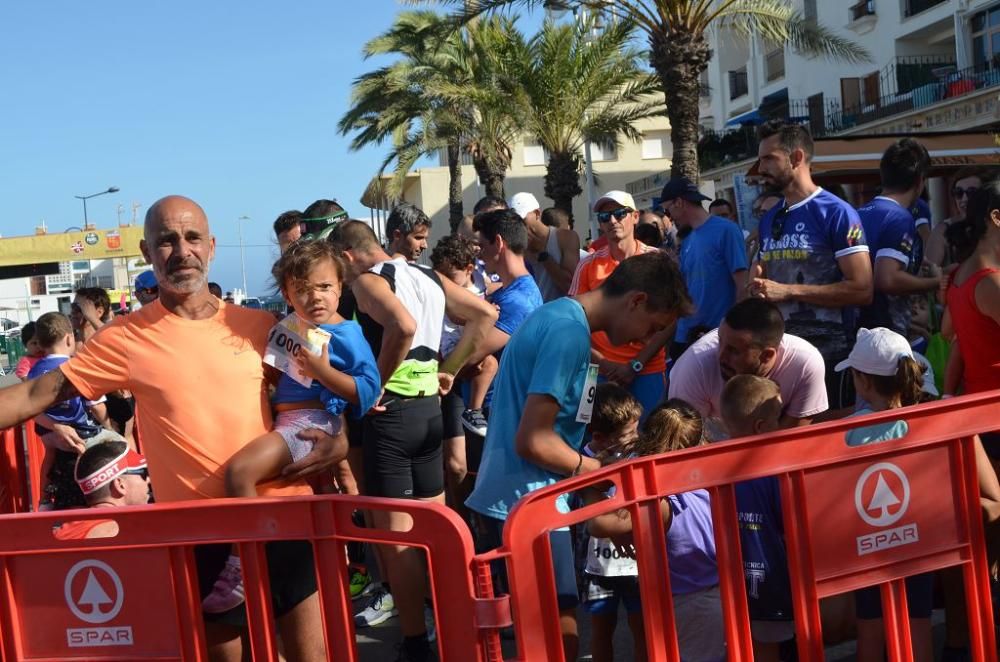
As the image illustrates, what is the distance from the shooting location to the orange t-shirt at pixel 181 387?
299 cm

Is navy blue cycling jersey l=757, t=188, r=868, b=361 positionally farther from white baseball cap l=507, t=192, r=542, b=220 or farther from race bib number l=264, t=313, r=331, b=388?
white baseball cap l=507, t=192, r=542, b=220

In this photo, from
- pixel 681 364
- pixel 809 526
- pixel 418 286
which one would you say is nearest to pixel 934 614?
pixel 681 364

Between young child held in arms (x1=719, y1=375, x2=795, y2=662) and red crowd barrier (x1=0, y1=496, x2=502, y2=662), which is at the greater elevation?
red crowd barrier (x1=0, y1=496, x2=502, y2=662)

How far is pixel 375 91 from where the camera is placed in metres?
30.2

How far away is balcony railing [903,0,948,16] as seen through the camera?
31.7 metres

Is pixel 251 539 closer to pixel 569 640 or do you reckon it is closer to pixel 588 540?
pixel 569 640

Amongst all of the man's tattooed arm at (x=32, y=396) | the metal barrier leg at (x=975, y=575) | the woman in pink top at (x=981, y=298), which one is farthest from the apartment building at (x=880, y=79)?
the man's tattooed arm at (x=32, y=396)

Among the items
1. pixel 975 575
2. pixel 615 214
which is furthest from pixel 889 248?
pixel 975 575

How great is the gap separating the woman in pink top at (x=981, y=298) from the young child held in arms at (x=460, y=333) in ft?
9.12

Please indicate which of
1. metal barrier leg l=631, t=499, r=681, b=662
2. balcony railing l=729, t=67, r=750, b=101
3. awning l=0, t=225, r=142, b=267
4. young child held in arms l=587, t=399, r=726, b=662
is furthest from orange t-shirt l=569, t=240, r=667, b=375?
awning l=0, t=225, r=142, b=267

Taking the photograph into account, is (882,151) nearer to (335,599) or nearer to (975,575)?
(975,575)

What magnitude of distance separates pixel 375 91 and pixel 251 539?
2883 cm

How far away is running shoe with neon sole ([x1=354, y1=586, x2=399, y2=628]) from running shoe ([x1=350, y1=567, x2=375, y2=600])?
23 cm

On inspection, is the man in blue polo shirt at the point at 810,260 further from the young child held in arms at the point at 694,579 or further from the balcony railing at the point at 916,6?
the balcony railing at the point at 916,6
